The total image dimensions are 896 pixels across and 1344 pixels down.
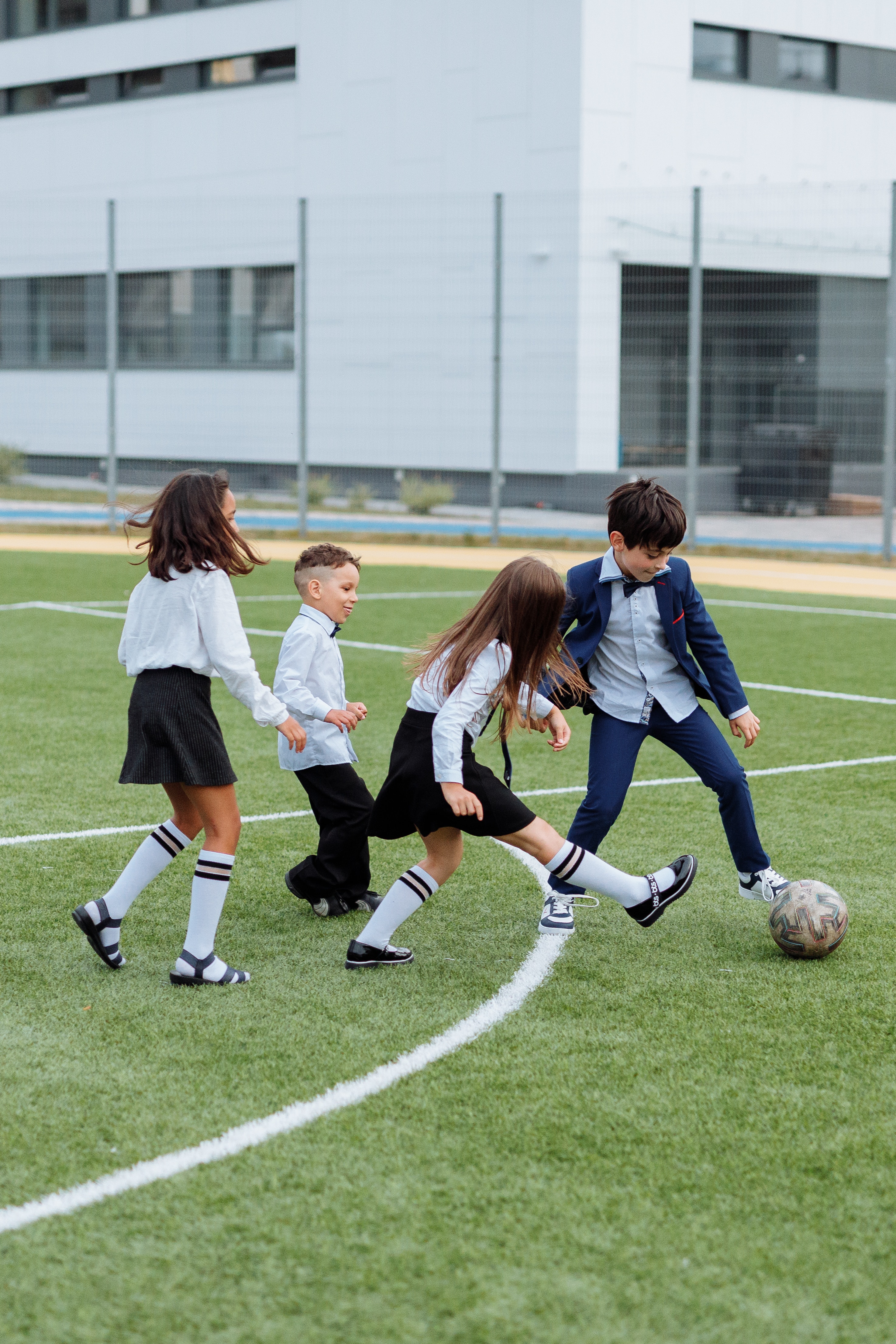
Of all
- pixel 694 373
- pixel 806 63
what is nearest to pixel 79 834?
pixel 694 373

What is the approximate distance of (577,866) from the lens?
456cm

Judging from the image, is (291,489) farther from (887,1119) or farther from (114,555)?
(887,1119)

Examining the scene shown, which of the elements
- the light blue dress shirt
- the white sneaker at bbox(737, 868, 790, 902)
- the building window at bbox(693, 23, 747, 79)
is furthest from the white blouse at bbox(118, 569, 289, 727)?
the building window at bbox(693, 23, 747, 79)

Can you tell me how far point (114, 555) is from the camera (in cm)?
1814

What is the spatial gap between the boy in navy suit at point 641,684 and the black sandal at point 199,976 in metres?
1.04

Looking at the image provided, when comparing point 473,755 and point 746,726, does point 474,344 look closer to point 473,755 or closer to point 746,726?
point 746,726

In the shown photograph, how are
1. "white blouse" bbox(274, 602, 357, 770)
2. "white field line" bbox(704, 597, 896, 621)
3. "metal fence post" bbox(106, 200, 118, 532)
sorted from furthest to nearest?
"metal fence post" bbox(106, 200, 118, 532)
"white field line" bbox(704, 597, 896, 621)
"white blouse" bbox(274, 602, 357, 770)

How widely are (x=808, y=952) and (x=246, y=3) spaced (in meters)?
25.2

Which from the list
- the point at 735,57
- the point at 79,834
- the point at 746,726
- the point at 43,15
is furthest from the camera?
the point at 43,15

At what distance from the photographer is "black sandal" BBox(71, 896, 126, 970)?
4.43 m

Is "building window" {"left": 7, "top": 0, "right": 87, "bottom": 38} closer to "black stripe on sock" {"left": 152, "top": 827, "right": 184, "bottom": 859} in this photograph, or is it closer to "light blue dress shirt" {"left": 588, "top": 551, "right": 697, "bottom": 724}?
"light blue dress shirt" {"left": 588, "top": 551, "right": 697, "bottom": 724}

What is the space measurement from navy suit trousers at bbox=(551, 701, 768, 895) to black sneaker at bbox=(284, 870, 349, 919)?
0.71 metres

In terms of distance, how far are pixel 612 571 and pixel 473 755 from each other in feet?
2.67

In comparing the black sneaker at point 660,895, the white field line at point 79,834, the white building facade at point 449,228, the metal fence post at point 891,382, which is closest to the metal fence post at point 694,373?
the white building facade at point 449,228
